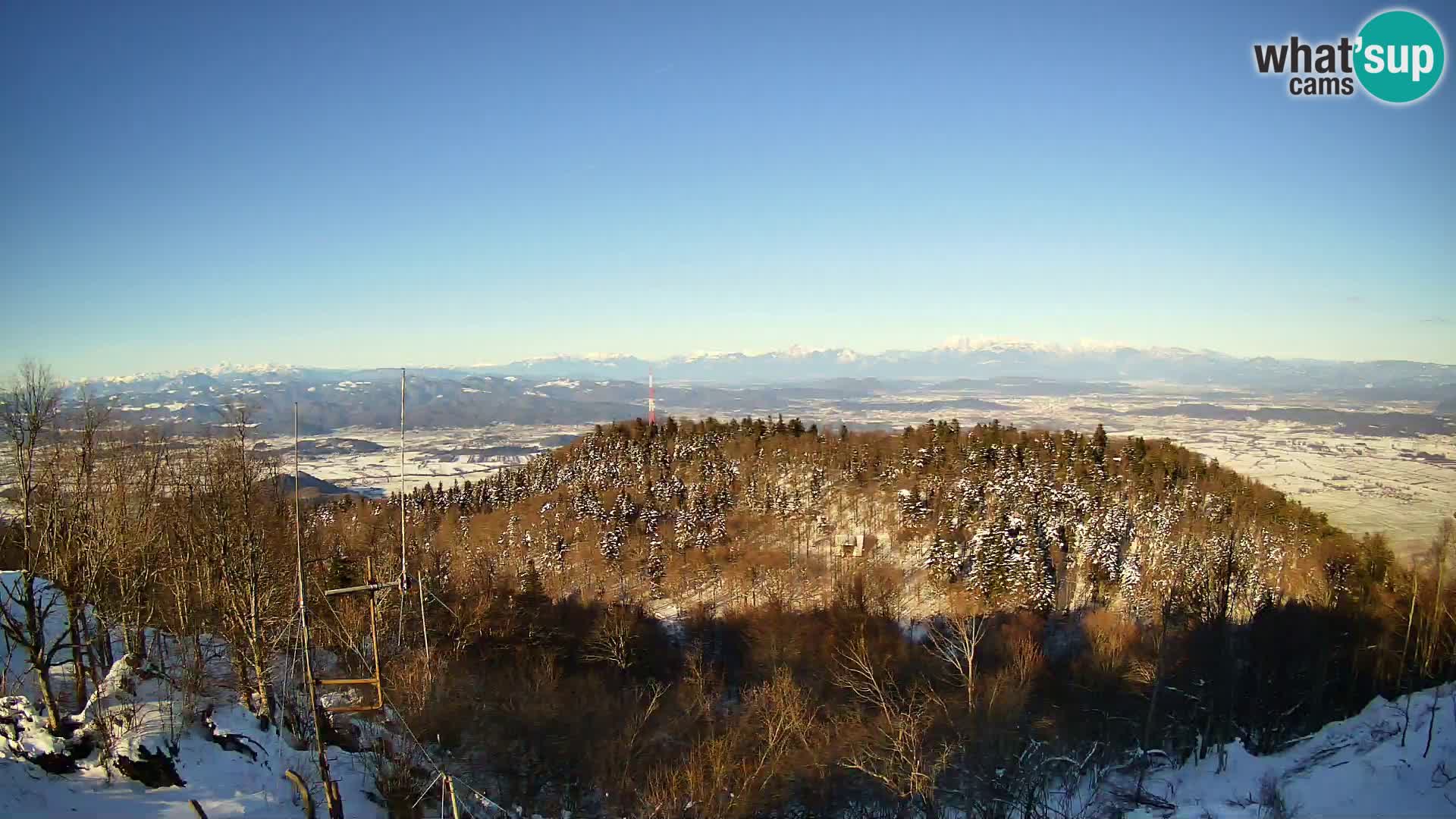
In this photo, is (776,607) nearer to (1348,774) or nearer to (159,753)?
(1348,774)

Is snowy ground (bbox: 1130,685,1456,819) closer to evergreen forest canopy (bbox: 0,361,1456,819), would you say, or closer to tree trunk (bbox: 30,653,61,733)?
evergreen forest canopy (bbox: 0,361,1456,819)

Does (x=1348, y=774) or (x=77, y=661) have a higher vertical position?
(x=77, y=661)

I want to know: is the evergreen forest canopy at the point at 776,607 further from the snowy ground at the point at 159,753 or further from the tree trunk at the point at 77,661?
the snowy ground at the point at 159,753

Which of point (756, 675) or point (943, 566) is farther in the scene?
point (943, 566)

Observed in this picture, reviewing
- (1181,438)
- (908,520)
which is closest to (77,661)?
(908,520)

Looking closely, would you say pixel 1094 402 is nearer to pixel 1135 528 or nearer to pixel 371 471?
pixel 1135 528

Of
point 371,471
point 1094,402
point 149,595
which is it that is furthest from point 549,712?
point 1094,402
